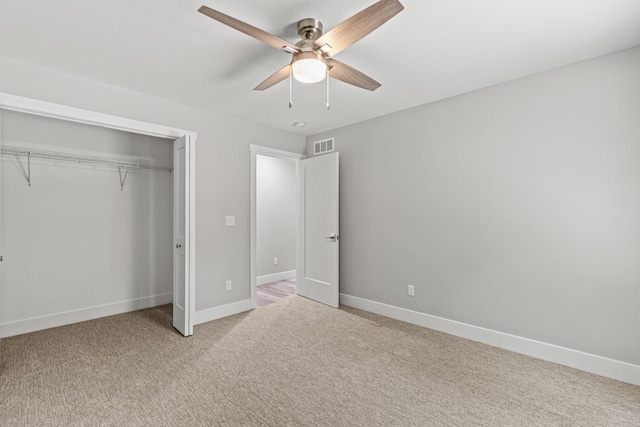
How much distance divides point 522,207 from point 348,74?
206 cm

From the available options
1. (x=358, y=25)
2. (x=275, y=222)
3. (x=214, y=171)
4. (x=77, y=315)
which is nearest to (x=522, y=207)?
(x=358, y=25)

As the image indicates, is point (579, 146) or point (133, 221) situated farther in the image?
point (133, 221)

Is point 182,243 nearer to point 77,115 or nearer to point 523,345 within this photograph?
point 77,115

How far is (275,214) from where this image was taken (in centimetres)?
596

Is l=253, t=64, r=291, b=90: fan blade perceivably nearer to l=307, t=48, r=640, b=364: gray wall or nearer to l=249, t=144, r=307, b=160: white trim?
l=249, t=144, r=307, b=160: white trim

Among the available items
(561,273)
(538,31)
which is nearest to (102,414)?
(561,273)

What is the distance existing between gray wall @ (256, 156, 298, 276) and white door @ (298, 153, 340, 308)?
99cm

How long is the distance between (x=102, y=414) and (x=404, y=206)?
10.9ft

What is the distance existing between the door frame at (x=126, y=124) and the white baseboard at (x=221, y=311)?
0.38 metres

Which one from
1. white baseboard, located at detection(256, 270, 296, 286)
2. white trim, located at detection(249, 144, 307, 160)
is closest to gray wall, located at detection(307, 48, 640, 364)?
white trim, located at detection(249, 144, 307, 160)

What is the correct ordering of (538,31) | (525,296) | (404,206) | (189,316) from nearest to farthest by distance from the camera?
(538,31), (525,296), (189,316), (404,206)

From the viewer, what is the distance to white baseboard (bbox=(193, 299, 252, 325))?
3688 mm

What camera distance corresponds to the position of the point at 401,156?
12.5 feet

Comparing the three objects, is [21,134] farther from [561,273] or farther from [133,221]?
[561,273]
